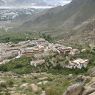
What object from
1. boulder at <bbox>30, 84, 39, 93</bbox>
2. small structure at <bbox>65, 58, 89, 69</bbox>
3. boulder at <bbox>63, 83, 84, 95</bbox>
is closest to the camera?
boulder at <bbox>63, 83, 84, 95</bbox>

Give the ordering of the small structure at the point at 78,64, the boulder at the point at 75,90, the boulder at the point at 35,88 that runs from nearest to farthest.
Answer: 1. the boulder at the point at 75,90
2. the boulder at the point at 35,88
3. the small structure at the point at 78,64

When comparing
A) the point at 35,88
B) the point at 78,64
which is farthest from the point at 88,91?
the point at 78,64

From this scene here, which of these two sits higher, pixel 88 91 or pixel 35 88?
pixel 88 91

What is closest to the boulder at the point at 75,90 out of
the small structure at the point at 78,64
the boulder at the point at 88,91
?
the boulder at the point at 88,91

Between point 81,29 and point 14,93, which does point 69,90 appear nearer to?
point 14,93

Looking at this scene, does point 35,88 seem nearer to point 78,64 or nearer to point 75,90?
point 75,90

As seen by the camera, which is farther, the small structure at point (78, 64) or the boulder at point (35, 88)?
the small structure at point (78, 64)

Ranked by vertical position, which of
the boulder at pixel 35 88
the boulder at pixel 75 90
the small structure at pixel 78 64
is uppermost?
the boulder at pixel 75 90

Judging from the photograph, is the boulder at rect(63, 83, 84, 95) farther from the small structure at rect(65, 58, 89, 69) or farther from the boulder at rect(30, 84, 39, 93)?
the small structure at rect(65, 58, 89, 69)

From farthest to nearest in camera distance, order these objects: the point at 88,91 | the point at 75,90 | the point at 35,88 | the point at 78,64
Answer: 1. the point at 78,64
2. the point at 35,88
3. the point at 75,90
4. the point at 88,91

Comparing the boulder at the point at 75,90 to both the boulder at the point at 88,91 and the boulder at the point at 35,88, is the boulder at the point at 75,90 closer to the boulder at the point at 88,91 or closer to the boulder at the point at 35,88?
the boulder at the point at 88,91

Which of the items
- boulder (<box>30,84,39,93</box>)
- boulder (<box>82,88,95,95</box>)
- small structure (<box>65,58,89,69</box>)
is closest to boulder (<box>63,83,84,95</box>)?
boulder (<box>82,88,95,95</box>)

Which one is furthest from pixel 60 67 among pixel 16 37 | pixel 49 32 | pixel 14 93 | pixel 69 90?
pixel 49 32
